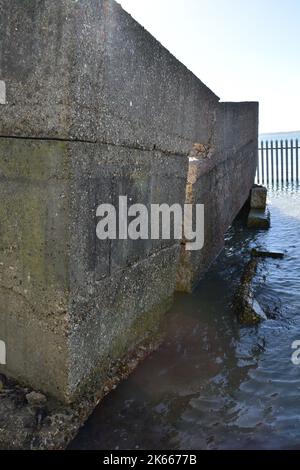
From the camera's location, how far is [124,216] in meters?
2.76

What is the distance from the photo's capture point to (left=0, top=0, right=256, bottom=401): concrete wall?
6.96ft

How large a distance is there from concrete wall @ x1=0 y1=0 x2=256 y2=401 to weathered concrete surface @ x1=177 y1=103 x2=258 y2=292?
1551 mm

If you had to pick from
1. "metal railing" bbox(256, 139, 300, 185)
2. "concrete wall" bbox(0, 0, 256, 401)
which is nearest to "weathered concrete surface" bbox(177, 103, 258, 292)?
"concrete wall" bbox(0, 0, 256, 401)

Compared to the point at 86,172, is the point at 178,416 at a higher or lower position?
lower

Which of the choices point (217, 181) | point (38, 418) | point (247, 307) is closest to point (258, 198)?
point (217, 181)

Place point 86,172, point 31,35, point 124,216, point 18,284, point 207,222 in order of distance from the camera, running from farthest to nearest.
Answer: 1. point 207,222
2. point 124,216
3. point 18,284
4. point 86,172
5. point 31,35

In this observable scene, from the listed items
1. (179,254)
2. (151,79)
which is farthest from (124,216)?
(179,254)

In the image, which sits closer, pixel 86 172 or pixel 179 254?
pixel 86 172

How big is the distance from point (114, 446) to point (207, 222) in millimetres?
3311

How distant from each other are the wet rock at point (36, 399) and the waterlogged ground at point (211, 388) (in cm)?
28

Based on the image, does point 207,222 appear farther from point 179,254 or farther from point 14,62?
point 14,62

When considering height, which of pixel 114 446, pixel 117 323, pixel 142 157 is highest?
pixel 142 157

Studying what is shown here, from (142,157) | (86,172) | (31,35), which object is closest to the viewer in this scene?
(31,35)

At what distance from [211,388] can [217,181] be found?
3.47m
